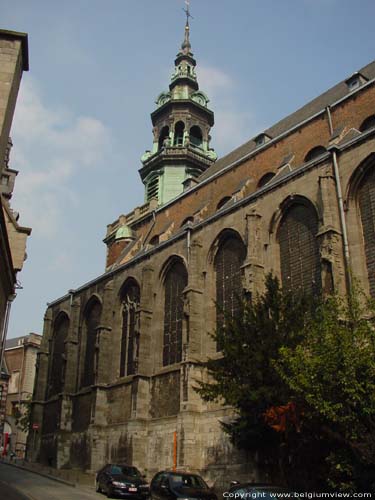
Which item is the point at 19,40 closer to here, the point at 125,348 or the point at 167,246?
the point at 167,246

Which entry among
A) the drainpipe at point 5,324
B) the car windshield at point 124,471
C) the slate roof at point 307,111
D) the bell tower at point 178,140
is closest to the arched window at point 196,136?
the bell tower at point 178,140

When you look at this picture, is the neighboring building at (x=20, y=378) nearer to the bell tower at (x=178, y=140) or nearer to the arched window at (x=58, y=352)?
the arched window at (x=58, y=352)

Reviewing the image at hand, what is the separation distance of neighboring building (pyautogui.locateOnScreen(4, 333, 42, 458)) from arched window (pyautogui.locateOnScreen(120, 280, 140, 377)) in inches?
1041

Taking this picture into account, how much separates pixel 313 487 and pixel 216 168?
2504cm

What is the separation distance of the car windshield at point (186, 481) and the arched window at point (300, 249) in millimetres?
7729

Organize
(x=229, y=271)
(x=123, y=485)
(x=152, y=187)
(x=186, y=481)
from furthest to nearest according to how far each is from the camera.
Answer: (x=152, y=187) < (x=229, y=271) < (x=123, y=485) < (x=186, y=481)

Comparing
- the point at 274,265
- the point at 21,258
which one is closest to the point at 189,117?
the point at 274,265

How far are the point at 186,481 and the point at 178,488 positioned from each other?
70 cm

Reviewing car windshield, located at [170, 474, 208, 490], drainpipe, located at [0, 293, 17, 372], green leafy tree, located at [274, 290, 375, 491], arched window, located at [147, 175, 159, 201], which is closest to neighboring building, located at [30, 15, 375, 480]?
green leafy tree, located at [274, 290, 375, 491]

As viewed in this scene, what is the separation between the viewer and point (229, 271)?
75.7ft

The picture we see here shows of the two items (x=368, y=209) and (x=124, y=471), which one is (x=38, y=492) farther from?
(x=368, y=209)

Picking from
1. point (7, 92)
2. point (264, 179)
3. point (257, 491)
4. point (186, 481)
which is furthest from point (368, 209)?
point (7, 92)

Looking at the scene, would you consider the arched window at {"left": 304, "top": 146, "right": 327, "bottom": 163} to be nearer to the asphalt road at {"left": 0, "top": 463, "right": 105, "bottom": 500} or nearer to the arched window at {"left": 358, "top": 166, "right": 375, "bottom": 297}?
the arched window at {"left": 358, "top": 166, "right": 375, "bottom": 297}

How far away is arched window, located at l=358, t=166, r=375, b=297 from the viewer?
1764 cm
